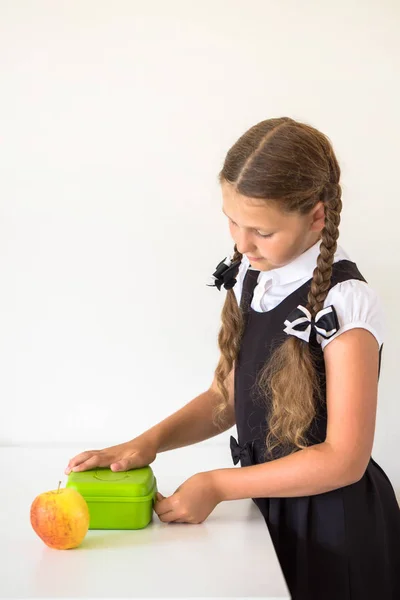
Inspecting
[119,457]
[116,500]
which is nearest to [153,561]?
[116,500]

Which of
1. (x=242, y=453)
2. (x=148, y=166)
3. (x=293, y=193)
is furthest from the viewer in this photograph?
(x=148, y=166)

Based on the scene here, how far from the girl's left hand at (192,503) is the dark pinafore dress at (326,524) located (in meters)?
0.12

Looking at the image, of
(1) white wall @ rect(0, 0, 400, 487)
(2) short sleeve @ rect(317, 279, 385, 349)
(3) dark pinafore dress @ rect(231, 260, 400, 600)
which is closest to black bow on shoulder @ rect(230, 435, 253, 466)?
(3) dark pinafore dress @ rect(231, 260, 400, 600)

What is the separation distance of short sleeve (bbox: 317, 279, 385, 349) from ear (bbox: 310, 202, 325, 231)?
86 mm

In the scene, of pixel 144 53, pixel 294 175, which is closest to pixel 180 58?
pixel 144 53

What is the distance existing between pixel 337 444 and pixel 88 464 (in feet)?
1.16

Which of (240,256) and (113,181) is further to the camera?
(113,181)

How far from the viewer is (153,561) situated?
967 mm

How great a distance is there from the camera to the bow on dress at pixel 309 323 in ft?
3.52

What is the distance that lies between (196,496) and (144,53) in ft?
3.19

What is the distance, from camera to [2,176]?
5.50 ft

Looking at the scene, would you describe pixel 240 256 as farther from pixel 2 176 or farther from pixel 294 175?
pixel 2 176

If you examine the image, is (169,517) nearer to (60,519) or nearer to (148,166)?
(60,519)

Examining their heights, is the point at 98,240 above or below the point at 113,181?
below
